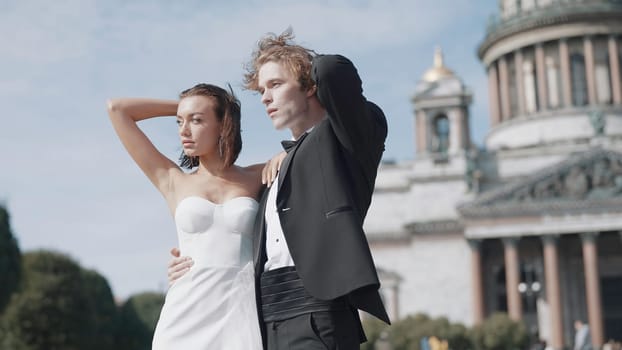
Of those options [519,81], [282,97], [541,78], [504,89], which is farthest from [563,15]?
[282,97]

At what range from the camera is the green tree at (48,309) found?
3278 cm

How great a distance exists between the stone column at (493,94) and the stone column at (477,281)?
13532mm

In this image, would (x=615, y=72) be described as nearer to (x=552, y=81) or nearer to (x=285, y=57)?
(x=552, y=81)

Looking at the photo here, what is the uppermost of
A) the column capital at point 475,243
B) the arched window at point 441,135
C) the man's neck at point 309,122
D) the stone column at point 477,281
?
the arched window at point 441,135

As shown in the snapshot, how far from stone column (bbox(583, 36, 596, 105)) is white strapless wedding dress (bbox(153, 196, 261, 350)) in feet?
177

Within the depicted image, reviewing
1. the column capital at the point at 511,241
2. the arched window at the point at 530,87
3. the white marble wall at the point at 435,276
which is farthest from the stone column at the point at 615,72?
the white marble wall at the point at 435,276

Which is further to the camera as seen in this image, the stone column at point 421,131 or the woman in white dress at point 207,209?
the stone column at point 421,131

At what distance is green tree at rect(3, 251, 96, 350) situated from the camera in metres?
32.8

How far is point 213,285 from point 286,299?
15.4 inches

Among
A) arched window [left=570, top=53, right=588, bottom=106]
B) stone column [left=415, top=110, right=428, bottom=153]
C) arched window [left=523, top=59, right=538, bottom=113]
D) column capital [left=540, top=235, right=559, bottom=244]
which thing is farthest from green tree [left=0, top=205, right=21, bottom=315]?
arched window [left=570, top=53, right=588, bottom=106]

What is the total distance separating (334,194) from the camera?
397 cm

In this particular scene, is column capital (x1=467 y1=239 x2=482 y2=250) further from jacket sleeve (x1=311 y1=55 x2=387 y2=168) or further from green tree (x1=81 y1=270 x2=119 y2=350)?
jacket sleeve (x1=311 y1=55 x2=387 y2=168)

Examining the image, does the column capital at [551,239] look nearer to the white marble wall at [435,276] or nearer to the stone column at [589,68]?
the white marble wall at [435,276]

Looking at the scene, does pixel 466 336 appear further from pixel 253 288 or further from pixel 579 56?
pixel 253 288
